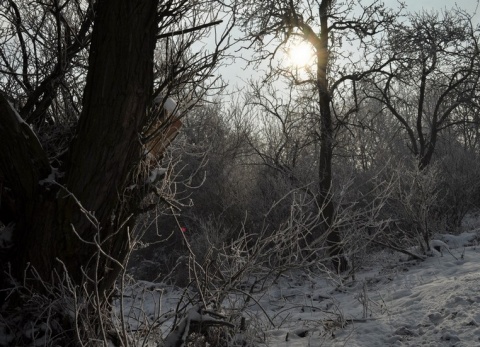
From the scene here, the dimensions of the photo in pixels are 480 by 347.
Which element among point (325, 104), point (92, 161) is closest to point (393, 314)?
point (92, 161)

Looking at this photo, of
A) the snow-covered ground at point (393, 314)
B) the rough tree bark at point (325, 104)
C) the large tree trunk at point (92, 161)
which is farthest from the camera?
the rough tree bark at point (325, 104)

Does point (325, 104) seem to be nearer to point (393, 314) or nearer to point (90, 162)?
point (393, 314)

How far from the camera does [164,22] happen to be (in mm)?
4246

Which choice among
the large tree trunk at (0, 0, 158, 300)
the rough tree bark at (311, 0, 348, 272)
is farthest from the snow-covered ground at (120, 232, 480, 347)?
the rough tree bark at (311, 0, 348, 272)

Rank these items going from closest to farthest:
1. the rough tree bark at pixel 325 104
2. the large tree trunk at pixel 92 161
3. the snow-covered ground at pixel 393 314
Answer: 1. the large tree trunk at pixel 92 161
2. the snow-covered ground at pixel 393 314
3. the rough tree bark at pixel 325 104

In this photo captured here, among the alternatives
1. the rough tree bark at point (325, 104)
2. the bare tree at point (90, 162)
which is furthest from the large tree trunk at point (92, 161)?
the rough tree bark at point (325, 104)

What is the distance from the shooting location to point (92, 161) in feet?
11.4

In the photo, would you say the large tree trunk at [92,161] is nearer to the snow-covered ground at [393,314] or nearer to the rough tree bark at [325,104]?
the snow-covered ground at [393,314]

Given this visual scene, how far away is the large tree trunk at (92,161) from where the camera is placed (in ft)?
11.4

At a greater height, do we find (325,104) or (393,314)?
(325,104)

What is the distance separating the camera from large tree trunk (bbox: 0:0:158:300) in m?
3.46

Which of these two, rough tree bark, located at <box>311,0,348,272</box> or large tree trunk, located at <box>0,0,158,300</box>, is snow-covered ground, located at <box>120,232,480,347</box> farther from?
rough tree bark, located at <box>311,0,348,272</box>

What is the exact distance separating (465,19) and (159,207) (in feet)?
44.4

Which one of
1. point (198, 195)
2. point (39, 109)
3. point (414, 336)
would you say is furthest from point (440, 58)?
point (39, 109)
